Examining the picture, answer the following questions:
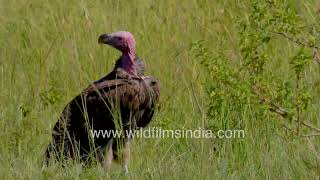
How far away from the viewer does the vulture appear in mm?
5766

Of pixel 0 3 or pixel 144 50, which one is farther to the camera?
pixel 0 3

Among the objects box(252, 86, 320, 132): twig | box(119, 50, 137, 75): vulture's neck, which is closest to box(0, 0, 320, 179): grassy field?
box(252, 86, 320, 132): twig

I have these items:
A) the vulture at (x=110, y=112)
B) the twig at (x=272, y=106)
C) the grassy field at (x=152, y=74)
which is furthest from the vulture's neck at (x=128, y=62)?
the twig at (x=272, y=106)

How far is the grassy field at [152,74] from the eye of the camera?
5.13 meters

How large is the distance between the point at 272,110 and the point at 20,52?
87.7 inches

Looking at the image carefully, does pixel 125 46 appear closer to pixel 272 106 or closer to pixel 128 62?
pixel 128 62

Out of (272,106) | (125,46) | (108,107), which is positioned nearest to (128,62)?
(125,46)

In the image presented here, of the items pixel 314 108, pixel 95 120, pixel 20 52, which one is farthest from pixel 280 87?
pixel 20 52

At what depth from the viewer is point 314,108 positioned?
6.13 metres

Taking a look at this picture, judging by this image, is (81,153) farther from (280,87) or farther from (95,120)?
(280,87)

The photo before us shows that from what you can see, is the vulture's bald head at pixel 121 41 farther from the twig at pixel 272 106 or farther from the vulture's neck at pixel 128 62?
the twig at pixel 272 106

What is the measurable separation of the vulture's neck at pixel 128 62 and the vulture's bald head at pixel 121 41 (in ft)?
0.06

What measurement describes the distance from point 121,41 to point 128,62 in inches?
5.8

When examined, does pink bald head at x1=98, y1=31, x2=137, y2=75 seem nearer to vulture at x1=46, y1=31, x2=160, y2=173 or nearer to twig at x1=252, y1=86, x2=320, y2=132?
vulture at x1=46, y1=31, x2=160, y2=173
